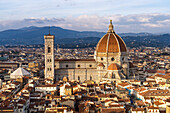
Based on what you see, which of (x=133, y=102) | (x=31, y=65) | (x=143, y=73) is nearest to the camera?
(x=133, y=102)

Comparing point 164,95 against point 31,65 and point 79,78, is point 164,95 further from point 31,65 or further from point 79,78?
point 31,65

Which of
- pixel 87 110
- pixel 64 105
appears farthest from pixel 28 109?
pixel 87 110

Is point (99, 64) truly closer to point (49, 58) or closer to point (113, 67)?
point (113, 67)

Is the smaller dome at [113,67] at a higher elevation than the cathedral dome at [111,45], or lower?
lower

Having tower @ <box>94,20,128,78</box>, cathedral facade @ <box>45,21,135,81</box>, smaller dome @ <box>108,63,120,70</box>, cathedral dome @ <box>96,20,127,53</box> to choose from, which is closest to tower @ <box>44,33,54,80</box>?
cathedral facade @ <box>45,21,135,81</box>

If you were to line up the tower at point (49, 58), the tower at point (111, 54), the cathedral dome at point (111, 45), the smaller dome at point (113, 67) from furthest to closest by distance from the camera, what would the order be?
the cathedral dome at point (111, 45)
the tower at point (111, 54)
the tower at point (49, 58)
the smaller dome at point (113, 67)

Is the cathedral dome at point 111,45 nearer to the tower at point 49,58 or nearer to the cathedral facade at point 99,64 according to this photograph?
the cathedral facade at point 99,64

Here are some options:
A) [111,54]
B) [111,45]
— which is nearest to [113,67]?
[111,54]

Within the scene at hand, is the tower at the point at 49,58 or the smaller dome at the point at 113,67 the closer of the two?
the smaller dome at the point at 113,67

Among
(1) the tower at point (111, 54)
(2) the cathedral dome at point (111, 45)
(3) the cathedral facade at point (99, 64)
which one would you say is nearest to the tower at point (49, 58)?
(3) the cathedral facade at point (99, 64)

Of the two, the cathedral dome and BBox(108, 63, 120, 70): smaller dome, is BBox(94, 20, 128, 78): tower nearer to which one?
the cathedral dome

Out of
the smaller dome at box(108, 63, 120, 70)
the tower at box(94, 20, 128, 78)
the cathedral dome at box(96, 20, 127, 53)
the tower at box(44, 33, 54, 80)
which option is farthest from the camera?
the cathedral dome at box(96, 20, 127, 53)
